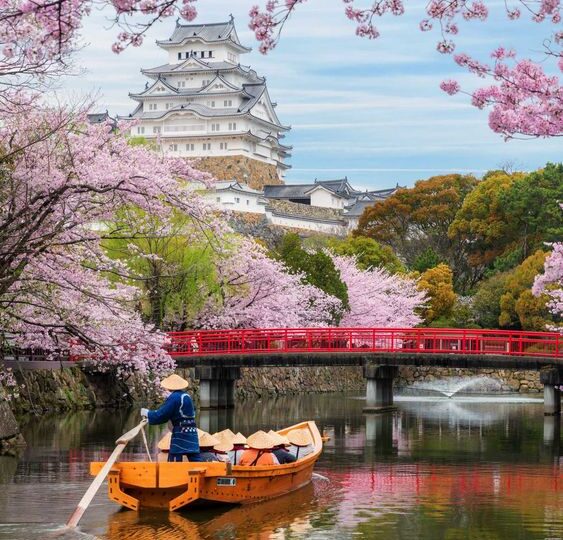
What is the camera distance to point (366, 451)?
25.1 m

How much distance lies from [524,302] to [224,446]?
3510cm

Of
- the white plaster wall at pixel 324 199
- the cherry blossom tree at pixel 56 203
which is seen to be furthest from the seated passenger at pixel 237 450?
the white plaster wall at pixel 324 199

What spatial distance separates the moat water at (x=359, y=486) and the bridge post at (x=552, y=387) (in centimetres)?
127

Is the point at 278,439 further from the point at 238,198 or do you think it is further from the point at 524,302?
the point at 238,198

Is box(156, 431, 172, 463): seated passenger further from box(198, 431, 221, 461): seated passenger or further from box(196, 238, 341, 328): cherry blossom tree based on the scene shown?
box(196, 238, 341, 328): cherry blossom tree

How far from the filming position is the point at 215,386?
3806 cm

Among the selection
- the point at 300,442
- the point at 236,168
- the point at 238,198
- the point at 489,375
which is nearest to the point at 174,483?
the point at 300,442

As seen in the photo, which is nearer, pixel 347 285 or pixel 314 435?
pixel 314 435

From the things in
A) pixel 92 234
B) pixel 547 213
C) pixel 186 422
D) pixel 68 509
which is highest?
pixel 547 213

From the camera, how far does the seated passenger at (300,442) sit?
18516 mm

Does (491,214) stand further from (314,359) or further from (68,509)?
(68,509)

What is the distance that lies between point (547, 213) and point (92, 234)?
42096 mm

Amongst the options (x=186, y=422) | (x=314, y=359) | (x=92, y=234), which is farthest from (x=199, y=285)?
(x=186, y=422)

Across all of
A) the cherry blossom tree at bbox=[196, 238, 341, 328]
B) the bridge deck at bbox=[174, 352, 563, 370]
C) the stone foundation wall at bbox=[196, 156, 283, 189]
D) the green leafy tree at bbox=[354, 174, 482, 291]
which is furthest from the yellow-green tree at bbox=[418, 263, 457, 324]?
the stone foundation wall at bbox=[196, 156, 283, 189]
